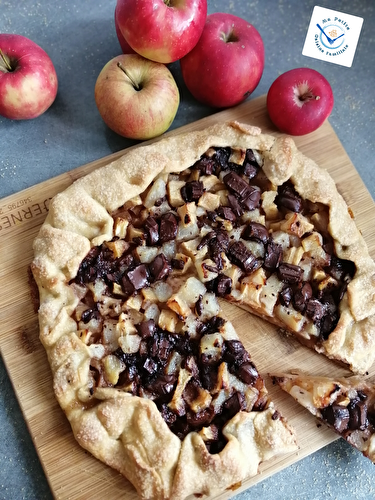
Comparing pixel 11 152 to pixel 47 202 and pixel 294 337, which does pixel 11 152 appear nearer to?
pixel 47 202

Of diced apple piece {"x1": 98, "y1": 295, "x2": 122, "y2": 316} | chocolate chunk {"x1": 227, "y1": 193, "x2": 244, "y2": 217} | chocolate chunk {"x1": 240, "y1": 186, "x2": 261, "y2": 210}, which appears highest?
chocolate chunk {"x1": 240, "y1": 186, "x2": 261, "y2": 210}

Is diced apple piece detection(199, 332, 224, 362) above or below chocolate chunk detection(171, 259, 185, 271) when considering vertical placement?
below

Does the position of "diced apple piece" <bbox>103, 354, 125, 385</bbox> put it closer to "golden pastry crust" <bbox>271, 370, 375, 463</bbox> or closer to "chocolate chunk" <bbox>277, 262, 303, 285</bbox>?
"golden pastry crust" <bbox>271, 370, 375, 463</bbox>

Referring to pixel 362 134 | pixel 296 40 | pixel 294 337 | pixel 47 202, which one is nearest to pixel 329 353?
pixel 294 337

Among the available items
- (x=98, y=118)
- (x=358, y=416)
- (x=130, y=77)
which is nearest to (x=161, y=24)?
(x=130, y=77)

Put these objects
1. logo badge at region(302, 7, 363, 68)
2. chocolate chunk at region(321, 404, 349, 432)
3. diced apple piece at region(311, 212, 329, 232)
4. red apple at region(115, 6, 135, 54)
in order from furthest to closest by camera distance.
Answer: logo badge at region(302, 7, 363, 68)
red apple at region(115, 6, 135, 54)
diced apple piece at region(311, 212, 329, 232)
chocolate chunk at region(321, 404, 349, 432)

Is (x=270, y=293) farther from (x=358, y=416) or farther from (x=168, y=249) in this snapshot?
(x=358, y=416)

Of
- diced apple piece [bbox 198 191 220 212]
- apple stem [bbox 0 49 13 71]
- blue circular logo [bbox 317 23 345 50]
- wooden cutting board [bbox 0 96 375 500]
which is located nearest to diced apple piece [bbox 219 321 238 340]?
wooden cutting board [bbox 0 96 375 500]
